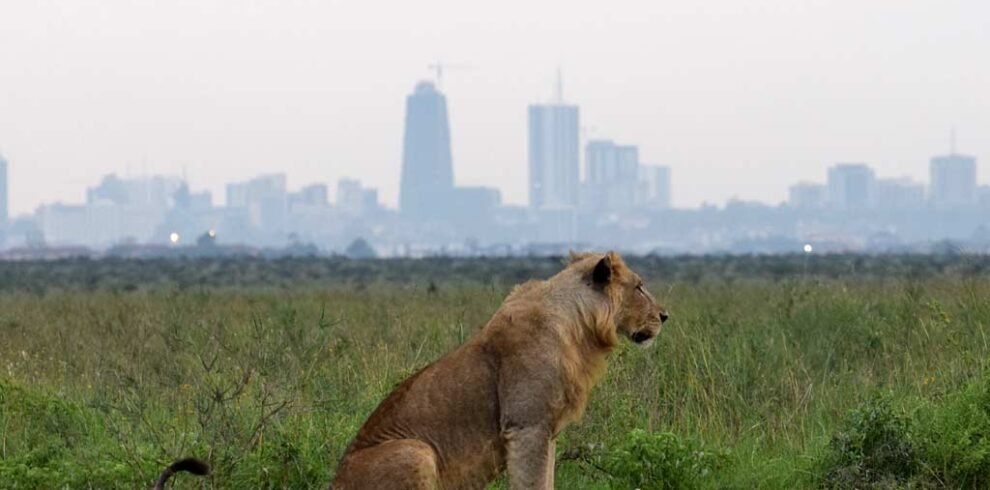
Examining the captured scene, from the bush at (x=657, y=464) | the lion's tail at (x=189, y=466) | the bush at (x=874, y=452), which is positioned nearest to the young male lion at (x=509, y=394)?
the lion's tail at (x=189, y=466)

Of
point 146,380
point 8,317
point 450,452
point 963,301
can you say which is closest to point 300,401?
point 146,380

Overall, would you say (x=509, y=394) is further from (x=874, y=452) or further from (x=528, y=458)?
(x=874, y=452)

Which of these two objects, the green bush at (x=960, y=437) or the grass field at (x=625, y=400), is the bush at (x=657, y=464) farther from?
the green bush at (x=960, y=437)

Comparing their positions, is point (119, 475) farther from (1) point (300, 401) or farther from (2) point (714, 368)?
(2) point (714, 368)

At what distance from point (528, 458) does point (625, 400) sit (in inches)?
116

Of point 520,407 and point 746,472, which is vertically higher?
point 520,407

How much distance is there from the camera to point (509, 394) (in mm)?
7434

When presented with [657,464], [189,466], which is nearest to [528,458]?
[657,464]

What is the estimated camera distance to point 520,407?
7.40 m

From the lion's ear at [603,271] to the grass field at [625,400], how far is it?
54.1 inches

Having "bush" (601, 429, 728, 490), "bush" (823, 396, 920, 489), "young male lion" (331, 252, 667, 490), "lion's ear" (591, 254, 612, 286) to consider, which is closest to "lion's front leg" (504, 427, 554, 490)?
"young male lion" (331, 252, 667, 490)

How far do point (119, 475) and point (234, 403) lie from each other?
1.41 meters

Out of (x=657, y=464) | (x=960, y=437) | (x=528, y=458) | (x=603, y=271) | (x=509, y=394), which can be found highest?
(x=603, y=271)

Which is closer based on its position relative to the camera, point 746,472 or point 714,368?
point 746,472
